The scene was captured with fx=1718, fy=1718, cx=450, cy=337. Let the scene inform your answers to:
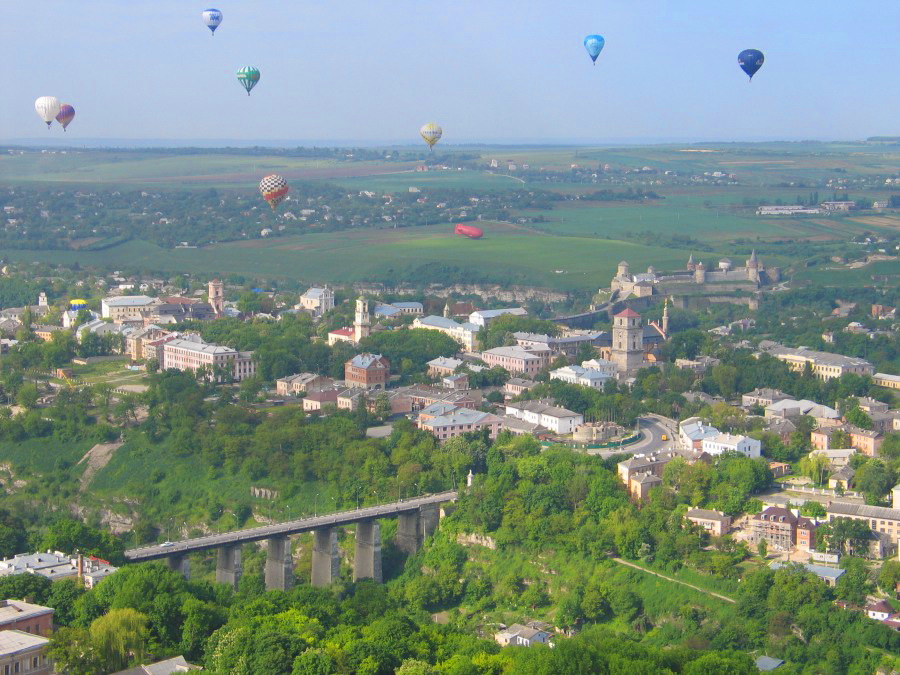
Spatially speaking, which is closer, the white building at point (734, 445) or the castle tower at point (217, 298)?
the white building at point (734, 445)

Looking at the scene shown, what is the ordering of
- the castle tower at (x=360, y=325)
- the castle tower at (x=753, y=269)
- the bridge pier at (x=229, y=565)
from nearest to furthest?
the bridge pier at (x=229, y=565) < the castle tower at (x=360, y=325) < the castle tower at (x=753, y=269)

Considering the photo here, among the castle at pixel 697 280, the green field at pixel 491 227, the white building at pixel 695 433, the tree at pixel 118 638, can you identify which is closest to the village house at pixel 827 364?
the white building at pixel 695 433

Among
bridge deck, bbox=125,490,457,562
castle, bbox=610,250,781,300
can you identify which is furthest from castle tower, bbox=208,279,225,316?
bridge deck, bbox=125,490,457,562

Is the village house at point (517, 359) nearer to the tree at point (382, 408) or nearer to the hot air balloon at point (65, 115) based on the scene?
the tree at point (382, 408)

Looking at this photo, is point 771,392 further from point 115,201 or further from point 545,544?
point 115,201

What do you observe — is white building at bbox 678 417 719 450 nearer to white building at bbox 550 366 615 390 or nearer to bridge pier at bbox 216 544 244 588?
white building at bbox 550 366 615 390

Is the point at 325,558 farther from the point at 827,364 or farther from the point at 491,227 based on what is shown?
Answer: the point at 491,227
